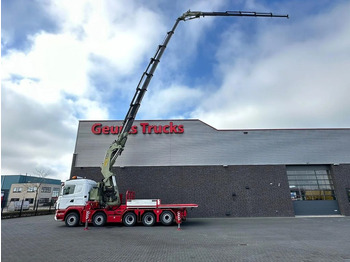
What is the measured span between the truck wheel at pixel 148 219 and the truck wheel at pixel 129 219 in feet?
2.22

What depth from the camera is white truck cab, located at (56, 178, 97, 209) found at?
14930mm

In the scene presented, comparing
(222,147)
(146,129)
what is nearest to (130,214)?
(146,129)

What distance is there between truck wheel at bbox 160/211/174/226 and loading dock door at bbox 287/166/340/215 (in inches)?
507

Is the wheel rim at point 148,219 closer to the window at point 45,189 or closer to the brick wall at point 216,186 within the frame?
the brick wall at point 216,186

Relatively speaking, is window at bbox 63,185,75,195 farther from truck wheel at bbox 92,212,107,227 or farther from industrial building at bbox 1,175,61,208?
industrial building at bbox 1,175,61,208

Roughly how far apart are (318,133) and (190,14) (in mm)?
17131

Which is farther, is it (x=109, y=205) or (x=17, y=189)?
(x=17, y=189)

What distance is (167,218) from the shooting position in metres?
14.4

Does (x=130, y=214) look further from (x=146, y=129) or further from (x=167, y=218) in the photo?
(x=146, y=129)

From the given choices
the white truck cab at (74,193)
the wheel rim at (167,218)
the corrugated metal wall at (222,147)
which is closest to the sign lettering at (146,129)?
the corrugated metal wall at (222,147)

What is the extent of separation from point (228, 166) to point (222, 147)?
1955 millimetres

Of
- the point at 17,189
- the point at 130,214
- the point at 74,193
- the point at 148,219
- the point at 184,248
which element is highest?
the point at 17,189

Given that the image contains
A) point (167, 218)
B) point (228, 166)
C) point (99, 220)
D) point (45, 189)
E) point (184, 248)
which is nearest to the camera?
point (184, 248)

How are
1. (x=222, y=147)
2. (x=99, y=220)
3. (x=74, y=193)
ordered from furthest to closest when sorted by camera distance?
1. (x=222, y=147)
2. (x=74, y=193)
3. (x=99, y=220)
